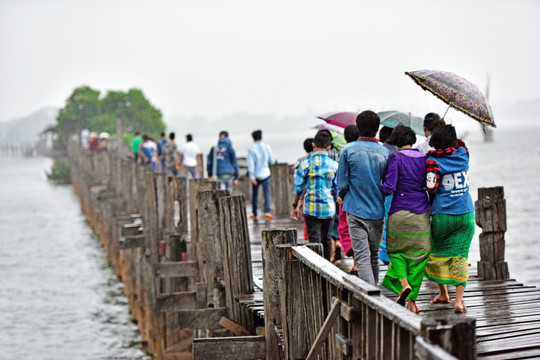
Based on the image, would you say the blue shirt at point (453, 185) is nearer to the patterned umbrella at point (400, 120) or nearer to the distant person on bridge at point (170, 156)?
the patterned umbrella at point (400, 120)

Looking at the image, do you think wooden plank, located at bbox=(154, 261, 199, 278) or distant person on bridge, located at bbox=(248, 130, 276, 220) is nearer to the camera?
wooden plank, located at bbox=(154, 261, 199, 278)

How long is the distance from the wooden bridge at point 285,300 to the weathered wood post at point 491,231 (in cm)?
1

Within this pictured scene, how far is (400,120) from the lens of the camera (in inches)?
352

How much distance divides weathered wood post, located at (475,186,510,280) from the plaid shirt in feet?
4.84

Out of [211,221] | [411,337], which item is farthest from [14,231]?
[411,337]

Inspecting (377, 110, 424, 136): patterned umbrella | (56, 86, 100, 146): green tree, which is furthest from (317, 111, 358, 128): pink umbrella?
(56, 86, 100, 146): green tree

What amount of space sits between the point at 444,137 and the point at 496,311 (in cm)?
149

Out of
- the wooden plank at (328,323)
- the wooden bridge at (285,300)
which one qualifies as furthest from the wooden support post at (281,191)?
the wooden plank at (328,323)

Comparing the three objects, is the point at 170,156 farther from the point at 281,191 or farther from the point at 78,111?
the point at 78,111

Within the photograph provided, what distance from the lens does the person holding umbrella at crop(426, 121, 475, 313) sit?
675 cm

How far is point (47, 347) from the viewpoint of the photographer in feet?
60.0

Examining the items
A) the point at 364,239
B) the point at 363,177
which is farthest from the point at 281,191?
the point at 363,177

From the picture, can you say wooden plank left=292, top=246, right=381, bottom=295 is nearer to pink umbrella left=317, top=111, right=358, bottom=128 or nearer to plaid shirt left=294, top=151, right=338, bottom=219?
plaid shirt left=294, top=151, right=338, bottom=219

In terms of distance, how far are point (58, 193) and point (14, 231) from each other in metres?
17.6
